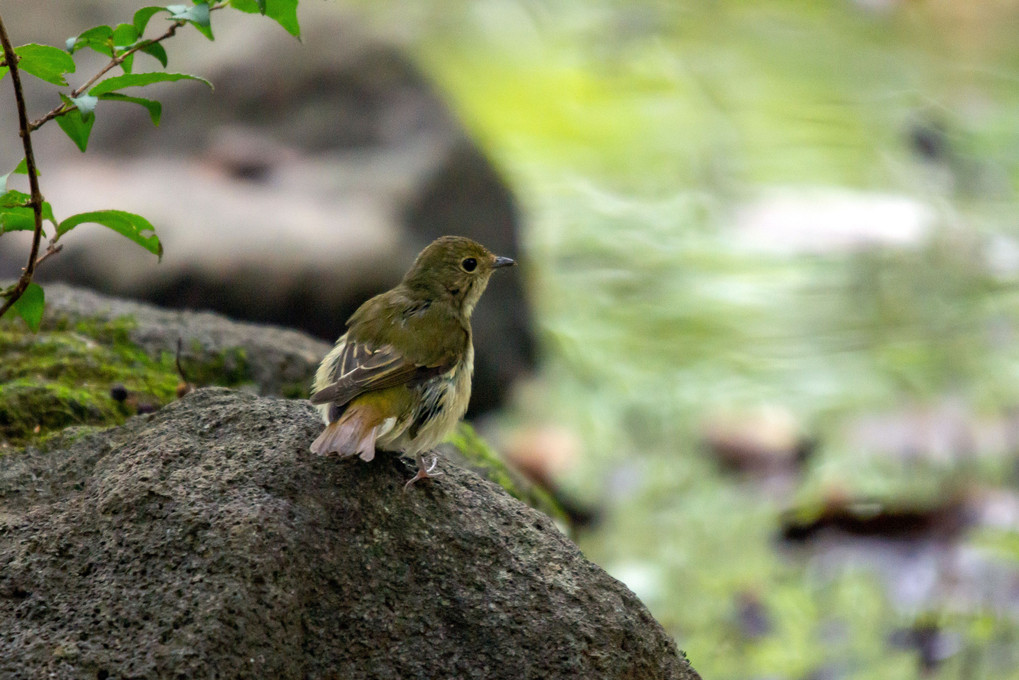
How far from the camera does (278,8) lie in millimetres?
2555

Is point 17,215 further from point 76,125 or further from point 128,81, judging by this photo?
point 128,81

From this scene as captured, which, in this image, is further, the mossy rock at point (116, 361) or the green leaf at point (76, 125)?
the mossy rock at point (116, 361)

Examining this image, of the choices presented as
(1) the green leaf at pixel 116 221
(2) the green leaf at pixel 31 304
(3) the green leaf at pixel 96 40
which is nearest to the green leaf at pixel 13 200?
(1) the green leaf at pixel 116 221

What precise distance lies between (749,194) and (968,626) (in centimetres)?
421

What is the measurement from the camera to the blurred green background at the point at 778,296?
16.0 ft

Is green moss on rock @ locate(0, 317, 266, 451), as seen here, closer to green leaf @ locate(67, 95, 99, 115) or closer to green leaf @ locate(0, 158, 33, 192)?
green leaf @ locate(0, 158, 33, 192)

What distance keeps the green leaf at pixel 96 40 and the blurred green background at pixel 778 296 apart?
3.22 m

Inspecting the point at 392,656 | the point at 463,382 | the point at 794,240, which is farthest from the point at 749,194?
the point at 392,656

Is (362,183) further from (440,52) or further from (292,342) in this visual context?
(440,52)

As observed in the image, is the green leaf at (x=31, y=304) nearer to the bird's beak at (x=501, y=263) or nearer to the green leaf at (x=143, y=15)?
the green leaf at (x=143, y=15)

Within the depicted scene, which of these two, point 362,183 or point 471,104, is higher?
point 471,104

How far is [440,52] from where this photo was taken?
32.4ft

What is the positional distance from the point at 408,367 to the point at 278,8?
3.38ft

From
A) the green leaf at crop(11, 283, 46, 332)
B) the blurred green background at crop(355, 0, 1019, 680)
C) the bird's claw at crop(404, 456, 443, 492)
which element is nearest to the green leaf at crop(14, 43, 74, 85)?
the green leaf at crop(11, 283, 46, 332)
